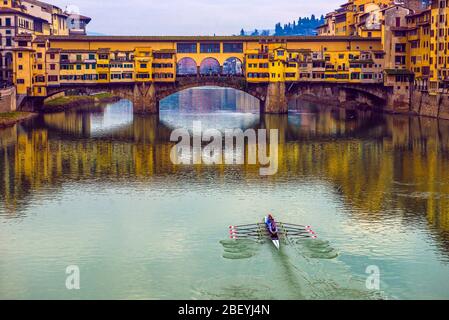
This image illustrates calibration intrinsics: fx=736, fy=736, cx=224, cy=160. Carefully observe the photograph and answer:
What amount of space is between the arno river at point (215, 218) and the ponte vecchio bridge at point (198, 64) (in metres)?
33.5

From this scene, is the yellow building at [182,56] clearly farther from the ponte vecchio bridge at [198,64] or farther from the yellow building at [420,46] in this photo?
the yellow building at [420,46]

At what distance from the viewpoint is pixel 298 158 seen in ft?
244

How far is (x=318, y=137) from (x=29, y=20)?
67.0 m

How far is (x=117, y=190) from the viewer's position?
57719 millimetres

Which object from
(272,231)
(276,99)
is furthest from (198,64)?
(272,231)

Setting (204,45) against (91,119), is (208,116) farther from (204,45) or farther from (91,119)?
(91,119)

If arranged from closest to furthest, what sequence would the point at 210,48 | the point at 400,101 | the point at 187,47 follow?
the point at 400,101 → the point at 187,47 → the point at 210,48

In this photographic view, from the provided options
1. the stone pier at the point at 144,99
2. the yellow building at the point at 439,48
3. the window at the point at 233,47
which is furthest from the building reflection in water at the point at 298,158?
the window at the point at 233,47

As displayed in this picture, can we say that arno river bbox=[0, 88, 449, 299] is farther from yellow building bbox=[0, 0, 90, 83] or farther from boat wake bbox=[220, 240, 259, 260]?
yellow building bbox=[0, 0, 90, 83]

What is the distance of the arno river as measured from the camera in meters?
36.4

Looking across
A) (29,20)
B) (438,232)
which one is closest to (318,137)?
(438,232)

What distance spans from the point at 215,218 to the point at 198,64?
265 ft

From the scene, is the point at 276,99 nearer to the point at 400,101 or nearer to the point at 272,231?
the point at 400,101

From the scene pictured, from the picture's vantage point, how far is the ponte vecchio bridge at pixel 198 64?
12011 centimetres
